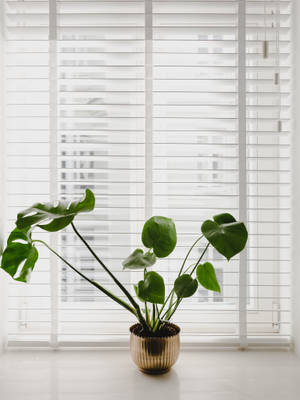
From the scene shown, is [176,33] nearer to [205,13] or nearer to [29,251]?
[205,13]

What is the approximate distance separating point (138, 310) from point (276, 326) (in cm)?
55

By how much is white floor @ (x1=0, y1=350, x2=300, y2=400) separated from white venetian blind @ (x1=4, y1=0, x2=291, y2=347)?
2.5 inches

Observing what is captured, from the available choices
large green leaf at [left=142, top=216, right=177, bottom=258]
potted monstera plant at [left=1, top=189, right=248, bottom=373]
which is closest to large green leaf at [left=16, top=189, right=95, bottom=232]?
potted monstera plant at [left=1, top=189, right=248, bottom=373]

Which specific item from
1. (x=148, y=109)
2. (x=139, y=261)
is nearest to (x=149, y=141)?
(x=148, y=109)

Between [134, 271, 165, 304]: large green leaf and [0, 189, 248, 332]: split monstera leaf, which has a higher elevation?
[0, 189, 248, 332]: split monstera leaf

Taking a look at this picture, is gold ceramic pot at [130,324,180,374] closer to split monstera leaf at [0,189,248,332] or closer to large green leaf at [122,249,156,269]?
split monstera leaf at [0,189,248,332]

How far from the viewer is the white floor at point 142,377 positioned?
3.29ft

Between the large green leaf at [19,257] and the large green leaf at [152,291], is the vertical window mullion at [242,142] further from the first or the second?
the large green leaf at [19,257]

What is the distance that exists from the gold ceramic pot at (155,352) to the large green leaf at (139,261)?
22 cm

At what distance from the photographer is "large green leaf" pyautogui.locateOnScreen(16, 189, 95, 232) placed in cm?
92

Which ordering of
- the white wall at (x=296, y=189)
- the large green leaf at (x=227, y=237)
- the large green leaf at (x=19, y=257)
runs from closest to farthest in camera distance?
1. the large green leaf at (x=227, y=237)
2. the large green leaf at (x=19, y=257)
3. the white wall at (x=296, y=189)

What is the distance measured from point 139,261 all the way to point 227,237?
Answer: 235mm

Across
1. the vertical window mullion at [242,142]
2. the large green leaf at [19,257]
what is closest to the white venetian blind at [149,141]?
the vertical window mullion at [242,142]

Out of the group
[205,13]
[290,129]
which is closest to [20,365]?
[290,129]
